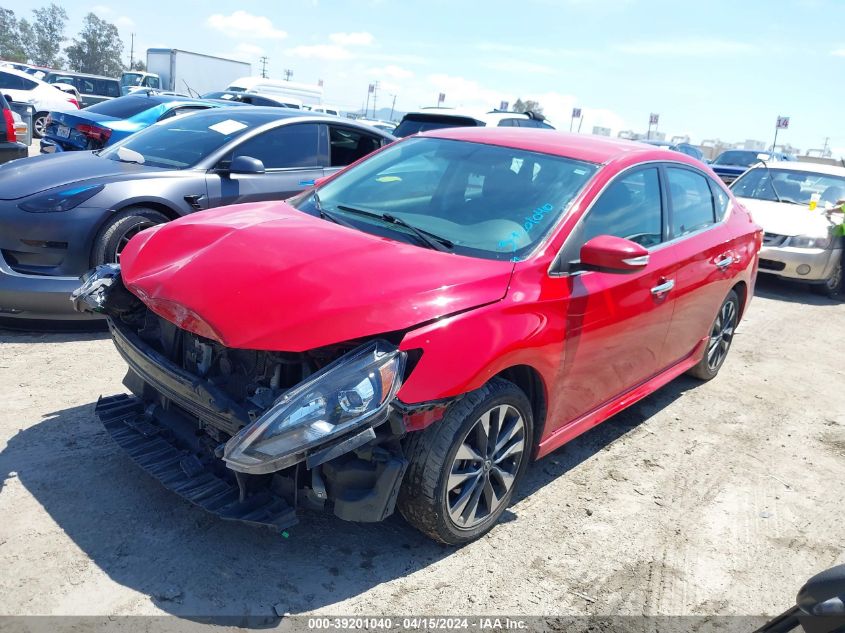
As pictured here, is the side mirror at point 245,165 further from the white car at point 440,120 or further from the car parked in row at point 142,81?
the car parked in row at point 142,81

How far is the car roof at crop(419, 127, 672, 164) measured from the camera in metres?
3.79

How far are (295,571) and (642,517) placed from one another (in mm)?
1787

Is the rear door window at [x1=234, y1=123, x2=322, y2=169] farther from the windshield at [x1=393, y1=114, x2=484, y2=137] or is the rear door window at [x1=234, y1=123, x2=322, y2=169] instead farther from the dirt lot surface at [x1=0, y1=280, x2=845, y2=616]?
the windshield at [x1=393, y1=114, x2=484, y2=137]

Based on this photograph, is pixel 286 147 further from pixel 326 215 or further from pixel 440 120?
pixel 440 120

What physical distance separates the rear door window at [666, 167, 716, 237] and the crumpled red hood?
172 centimetres

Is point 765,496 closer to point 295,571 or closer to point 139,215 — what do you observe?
point 295,571

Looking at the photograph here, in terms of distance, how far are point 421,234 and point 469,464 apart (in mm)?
1095

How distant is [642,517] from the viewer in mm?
3553

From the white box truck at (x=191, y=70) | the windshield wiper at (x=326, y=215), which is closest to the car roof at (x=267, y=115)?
the windshield wiper at (x=326, y=215)

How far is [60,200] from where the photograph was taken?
16.2 feet

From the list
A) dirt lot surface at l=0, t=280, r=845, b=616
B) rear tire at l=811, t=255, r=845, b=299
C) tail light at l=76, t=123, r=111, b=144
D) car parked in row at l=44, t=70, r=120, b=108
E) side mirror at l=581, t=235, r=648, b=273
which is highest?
car parked in row at l=44, t=70, r=120, b=108

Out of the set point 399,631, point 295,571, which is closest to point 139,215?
point 295,571

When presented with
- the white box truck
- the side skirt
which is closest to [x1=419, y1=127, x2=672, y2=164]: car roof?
the side skirt

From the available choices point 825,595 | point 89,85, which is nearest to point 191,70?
point 89,85
